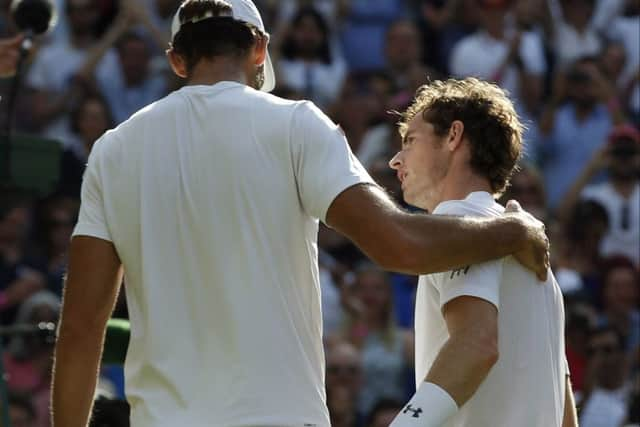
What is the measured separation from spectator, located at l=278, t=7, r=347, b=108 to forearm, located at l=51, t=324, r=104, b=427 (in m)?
6.78

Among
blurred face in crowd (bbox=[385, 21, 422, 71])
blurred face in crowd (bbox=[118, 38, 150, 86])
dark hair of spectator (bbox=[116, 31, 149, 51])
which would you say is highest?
blurred face in crowd (bbox=[385, 21, 422, 71])

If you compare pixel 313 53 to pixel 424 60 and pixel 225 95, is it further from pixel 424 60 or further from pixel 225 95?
pixel 225 95

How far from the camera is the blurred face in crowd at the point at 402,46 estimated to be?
10.8 metres

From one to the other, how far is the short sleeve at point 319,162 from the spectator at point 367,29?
740 centimetres

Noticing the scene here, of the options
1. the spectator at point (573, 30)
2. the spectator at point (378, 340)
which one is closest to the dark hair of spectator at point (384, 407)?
the spectator at point (378, 340)

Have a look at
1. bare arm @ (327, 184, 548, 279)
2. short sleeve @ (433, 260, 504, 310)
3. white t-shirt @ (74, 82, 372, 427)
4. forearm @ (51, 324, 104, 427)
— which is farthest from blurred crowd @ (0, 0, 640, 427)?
bare arm @ (327, 184, 548, 279)

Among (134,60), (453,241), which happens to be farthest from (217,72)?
(134,60)

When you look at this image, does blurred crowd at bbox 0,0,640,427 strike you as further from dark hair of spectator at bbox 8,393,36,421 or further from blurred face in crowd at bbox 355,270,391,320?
dark hair of spectator at bbox 8,393,36,421

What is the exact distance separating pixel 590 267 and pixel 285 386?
6.21 m

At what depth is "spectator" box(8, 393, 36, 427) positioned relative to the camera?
7.39 m

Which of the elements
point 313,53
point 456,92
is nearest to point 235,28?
point 456,92

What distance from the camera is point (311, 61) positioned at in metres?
10.7

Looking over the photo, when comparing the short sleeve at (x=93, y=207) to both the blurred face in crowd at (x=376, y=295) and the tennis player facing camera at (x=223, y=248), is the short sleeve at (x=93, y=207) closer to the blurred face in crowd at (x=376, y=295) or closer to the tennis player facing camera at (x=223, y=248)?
the tennis player facing camera at (x=223, y=248)

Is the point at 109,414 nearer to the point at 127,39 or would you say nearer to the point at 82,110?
the point at 82,110
